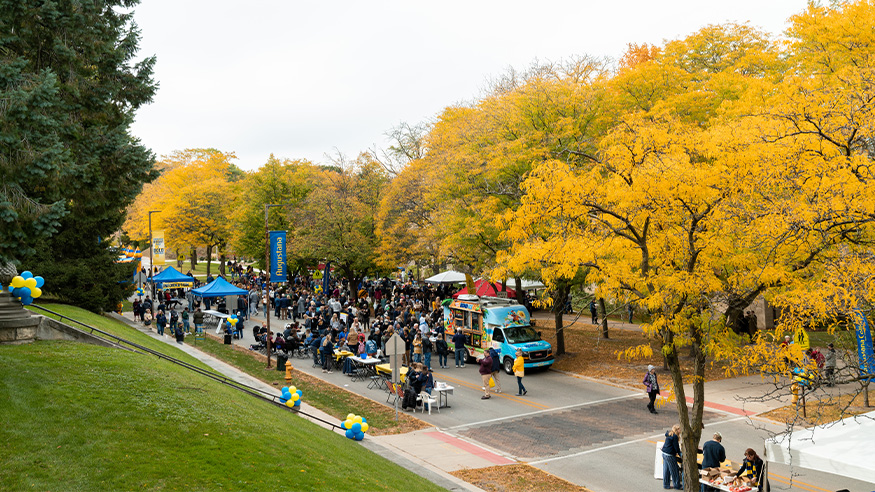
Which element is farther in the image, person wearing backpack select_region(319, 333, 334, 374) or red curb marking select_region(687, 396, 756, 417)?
person wearing backpack select_region(319, 333, 334, 374)

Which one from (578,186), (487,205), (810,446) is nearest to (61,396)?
(578,186)

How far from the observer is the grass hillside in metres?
8.44

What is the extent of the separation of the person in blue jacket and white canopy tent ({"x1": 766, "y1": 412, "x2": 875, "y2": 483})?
3.11 metres

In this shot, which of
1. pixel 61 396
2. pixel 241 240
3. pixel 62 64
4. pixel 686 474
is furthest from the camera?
pixel 241 240

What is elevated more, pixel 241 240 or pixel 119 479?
pixel 241 240

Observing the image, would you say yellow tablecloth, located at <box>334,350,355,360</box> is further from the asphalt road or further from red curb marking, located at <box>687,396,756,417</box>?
red curb marking, located at <box>687,396,756,417</box>

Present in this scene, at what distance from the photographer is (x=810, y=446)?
30.8 ft

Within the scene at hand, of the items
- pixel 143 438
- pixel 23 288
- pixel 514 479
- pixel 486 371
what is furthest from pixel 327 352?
pixel 143 438

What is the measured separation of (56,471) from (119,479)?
935 mm

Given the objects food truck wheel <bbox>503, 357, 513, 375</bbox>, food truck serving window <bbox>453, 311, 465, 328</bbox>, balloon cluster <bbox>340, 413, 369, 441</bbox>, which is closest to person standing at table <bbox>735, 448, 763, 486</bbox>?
balloon cluster <bbox>340, 413, 369, 441</bbox>

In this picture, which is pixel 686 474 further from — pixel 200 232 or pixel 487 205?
pixel 200 232

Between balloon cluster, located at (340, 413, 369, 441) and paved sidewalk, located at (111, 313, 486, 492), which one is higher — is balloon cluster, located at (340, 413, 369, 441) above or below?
above

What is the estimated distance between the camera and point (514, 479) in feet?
44.4

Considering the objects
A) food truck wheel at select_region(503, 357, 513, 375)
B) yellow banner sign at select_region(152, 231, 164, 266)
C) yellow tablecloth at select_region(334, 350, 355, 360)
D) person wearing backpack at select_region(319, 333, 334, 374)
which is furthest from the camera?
yellow banner sign at select_region(152, 231, 164, 266)
